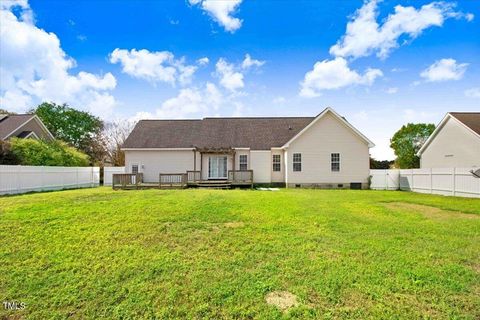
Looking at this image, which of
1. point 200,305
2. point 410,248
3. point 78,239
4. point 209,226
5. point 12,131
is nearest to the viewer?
point 200,305

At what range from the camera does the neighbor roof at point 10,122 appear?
80.9 feet

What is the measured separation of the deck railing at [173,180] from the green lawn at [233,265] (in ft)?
33.2

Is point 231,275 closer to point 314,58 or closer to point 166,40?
point 166,40

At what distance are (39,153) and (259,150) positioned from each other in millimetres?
17033

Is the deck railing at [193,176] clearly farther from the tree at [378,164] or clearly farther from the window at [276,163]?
the tree at [378,164]

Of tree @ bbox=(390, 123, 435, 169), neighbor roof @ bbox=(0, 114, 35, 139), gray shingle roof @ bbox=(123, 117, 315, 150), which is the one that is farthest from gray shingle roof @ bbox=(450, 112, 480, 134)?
neighbor roof @ bbox=(0, 114, 35, 139)

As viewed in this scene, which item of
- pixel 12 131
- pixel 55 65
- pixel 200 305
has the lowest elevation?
pixel 200 305

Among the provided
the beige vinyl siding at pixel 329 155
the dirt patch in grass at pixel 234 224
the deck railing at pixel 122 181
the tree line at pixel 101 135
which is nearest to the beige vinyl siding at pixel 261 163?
the beige vinyl siding at pixel 329 155

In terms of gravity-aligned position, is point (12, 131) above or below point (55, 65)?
below

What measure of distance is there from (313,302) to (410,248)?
3.12m

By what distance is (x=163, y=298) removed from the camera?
379 centimetres

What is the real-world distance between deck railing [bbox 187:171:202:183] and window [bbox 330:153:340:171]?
10308mm

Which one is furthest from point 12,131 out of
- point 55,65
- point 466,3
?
point 466,3

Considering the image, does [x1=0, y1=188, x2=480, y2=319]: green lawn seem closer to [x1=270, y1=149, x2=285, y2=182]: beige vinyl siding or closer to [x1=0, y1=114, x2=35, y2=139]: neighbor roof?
[x1=270, y1=149, x2=285, y2=182]: beige vinyl siding
